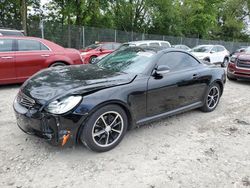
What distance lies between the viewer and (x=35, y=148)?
11.0ft

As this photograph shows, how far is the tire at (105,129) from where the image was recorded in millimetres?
3090

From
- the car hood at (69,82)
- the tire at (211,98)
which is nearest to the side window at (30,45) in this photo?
the car hood at (69,82)

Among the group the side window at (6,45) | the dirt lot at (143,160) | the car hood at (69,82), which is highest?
the side window at (6,45)

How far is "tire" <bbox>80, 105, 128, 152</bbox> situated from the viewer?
3.09 meters

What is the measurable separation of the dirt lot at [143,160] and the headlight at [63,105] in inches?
27.0

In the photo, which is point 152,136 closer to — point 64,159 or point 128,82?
point 128,82

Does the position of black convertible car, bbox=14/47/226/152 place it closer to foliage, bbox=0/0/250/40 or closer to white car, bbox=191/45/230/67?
white car, bbox=191/45/230/67

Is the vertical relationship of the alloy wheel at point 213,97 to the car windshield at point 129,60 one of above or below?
below

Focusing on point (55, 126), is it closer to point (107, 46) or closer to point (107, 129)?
point (107, 129)

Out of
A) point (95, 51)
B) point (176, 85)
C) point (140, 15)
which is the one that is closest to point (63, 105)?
point (176, 85)

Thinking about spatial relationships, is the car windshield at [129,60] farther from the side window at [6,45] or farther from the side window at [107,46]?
the side window at [107,46]

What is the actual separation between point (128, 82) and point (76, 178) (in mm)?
1504

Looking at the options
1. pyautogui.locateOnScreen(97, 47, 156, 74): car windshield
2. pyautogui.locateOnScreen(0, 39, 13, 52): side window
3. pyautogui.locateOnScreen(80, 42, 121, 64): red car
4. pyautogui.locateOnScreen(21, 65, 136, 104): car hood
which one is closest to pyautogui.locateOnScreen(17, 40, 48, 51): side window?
pyautogui.locateOnScreen(0, 39, 13, 52): side window

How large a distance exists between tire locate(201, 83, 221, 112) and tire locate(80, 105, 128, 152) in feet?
7.63
